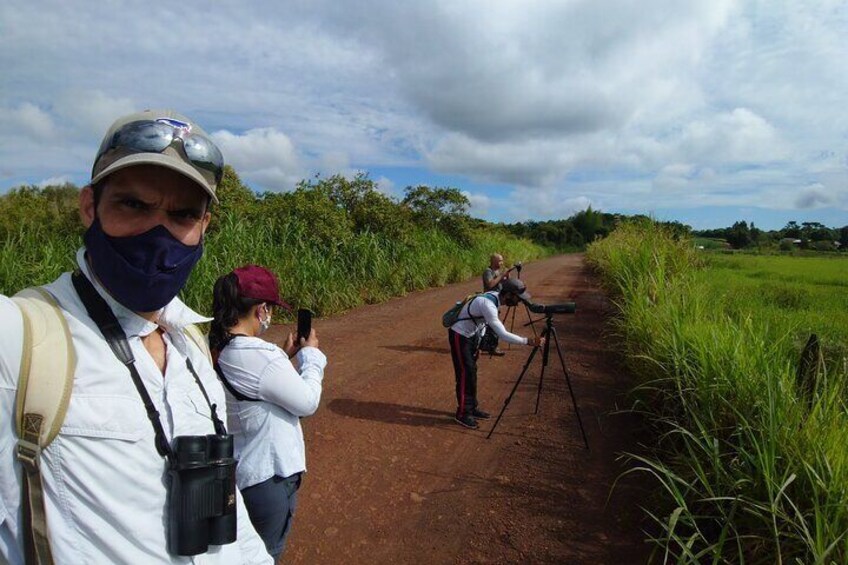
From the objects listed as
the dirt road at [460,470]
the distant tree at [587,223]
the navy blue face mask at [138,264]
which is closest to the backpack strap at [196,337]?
the navy blue face mask at [138,264]

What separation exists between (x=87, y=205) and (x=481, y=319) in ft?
13.4

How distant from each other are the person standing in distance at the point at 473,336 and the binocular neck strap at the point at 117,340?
12.8 feet

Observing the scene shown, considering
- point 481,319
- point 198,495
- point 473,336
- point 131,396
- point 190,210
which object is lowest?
point 473,336

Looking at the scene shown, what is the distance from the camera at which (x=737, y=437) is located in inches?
126

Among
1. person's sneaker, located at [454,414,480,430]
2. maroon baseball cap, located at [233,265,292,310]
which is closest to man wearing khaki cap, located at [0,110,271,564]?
maroon baseball cap, located at [233,265,292,310]

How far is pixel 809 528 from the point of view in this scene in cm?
230

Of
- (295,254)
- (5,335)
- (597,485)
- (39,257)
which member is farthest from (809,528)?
(295,254)

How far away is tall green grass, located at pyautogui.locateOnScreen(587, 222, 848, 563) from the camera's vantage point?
228cm

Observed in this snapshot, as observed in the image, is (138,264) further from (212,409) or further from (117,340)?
(212,409)

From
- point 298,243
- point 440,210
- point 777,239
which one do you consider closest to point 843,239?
point 777,239

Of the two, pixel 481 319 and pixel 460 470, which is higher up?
pixel 481 319

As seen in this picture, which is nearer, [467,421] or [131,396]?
[131,396]

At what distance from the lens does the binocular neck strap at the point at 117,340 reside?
0.97m

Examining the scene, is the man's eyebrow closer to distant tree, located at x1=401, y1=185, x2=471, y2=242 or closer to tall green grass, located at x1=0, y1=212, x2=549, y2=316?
tall green grass, located at x1=0, y1=212, x2=549, y2=316
